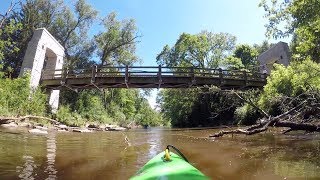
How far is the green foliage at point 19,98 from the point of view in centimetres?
1502

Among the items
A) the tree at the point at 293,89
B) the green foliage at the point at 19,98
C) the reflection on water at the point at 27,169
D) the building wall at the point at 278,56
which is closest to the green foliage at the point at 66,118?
the green foliage at the point at 19,98

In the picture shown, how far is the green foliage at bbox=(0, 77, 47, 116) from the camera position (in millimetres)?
15023

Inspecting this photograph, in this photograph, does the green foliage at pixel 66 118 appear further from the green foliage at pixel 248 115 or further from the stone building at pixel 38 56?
the green foliage at pixel 248 115

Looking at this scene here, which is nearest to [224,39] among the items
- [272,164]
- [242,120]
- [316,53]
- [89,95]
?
[89,95]

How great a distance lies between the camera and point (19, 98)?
16.4 meters

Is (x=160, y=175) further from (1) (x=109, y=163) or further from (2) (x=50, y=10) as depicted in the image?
(2) (x=50, y=10)

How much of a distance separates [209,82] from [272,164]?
17.5 meters

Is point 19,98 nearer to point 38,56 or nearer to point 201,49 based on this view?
point 38,56

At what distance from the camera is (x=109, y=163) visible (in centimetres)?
550

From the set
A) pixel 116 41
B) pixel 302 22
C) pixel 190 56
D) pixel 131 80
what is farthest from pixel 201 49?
pixel 302 22

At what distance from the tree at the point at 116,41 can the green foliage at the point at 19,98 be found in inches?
657

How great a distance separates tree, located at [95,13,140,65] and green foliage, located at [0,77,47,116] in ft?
54.8

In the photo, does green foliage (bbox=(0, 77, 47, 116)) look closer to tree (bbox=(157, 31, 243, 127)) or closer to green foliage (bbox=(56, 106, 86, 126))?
green foliage (bbox=(56, 106, 86, 126))

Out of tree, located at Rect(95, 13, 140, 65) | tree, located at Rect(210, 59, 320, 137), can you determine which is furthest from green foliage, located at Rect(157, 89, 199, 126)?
tree, located at Rect(210, 59, 320, 137)
